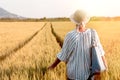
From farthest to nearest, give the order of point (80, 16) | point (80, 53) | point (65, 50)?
point (65, 50) → point (80, 53) → point (80, 16)

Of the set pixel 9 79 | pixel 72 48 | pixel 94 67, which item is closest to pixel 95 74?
pixel 94 67

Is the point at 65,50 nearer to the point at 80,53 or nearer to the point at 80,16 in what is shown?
the point at 80,53

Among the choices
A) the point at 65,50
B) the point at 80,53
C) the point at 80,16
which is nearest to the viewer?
the point at 80,16

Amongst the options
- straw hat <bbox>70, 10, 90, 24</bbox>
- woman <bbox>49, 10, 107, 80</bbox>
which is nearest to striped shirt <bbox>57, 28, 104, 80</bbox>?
woman <bbox>49, 10, 107, 80</bbox>

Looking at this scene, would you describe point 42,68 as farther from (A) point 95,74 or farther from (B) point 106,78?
(A) point 95,74

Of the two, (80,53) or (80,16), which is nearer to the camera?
(80,16)

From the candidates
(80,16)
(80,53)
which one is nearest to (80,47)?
(80,53)

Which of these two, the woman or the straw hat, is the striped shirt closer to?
the woman

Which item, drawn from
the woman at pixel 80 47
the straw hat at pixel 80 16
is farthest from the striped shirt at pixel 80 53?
the straw hat at pixel 80 16

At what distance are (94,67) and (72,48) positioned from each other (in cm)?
45

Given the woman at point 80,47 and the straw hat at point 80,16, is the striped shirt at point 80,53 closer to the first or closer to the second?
the woman at point 80,47

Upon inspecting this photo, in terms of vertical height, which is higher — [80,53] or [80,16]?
[80,16]

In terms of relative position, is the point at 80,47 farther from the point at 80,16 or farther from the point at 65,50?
the point at 80,16

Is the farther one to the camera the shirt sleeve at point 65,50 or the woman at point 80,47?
the shirt sleeve at point 65,50
